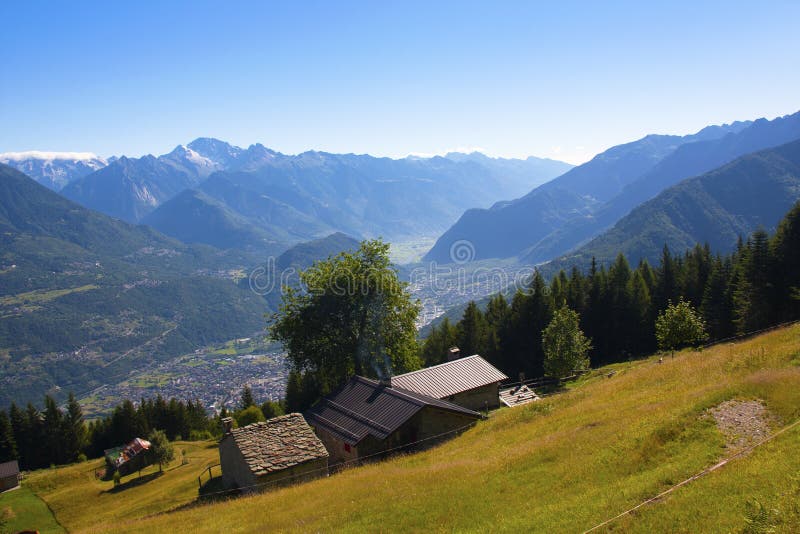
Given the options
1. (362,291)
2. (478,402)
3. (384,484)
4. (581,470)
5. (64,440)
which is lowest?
(64,440)

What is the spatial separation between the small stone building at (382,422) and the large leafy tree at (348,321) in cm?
1309

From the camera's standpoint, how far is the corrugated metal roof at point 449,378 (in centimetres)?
3997

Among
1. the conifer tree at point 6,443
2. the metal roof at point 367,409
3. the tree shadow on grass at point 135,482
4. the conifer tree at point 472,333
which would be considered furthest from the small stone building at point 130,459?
the conifer tree at point 472,333

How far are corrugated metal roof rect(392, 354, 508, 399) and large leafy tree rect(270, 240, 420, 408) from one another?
9095 millimetres

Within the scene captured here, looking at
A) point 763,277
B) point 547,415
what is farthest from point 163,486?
point 763,277

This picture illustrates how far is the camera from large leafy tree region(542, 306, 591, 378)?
2089 inches

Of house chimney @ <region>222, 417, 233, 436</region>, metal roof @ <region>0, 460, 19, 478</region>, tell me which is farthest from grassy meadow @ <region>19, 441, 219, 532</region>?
house chimney @ <region>222, 417, 233, 436</region>

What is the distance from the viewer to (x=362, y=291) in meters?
49.8

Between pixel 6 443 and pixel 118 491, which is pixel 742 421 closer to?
pixel 118 491

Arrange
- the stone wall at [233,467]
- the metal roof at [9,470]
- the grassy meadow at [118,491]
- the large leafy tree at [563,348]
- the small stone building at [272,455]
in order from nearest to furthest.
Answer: the small stone building at [272,455], the stone wall at [233,467], the grassy meadow at [118,491], the large leafy tree at [563,348], the metal roof at [9,470]

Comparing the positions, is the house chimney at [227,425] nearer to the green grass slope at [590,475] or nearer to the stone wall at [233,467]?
the stone wall at [233,467]

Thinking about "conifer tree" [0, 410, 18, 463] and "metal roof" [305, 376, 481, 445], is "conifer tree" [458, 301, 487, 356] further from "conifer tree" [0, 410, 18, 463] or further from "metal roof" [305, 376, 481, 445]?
"conifer tree" [0, 410, 18, 463]

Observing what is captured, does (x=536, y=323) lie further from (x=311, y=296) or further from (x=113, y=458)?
(x=113, y=458)

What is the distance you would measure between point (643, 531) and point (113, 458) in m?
59.7
